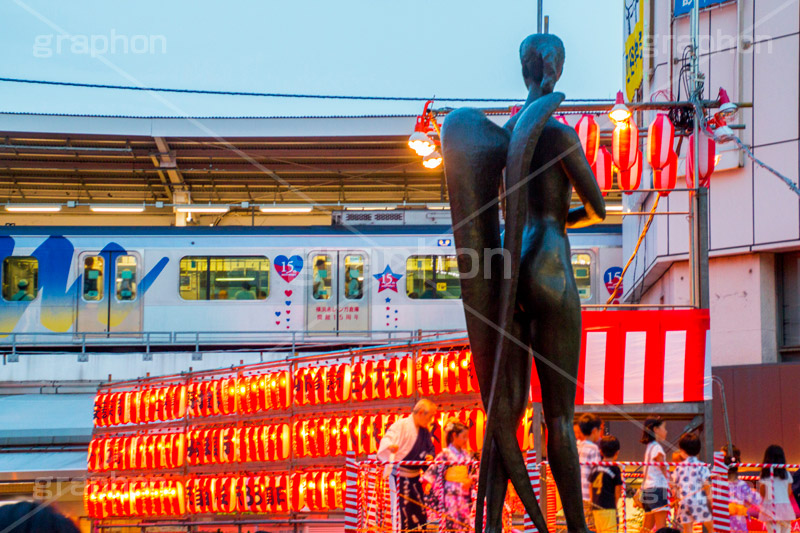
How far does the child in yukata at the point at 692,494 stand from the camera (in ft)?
23.4

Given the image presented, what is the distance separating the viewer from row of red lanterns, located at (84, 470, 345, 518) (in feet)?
37.2

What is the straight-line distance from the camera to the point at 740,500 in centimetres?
759

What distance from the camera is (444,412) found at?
11.0 metres

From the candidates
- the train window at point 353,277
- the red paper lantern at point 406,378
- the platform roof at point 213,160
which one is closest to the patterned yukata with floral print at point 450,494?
the red paper lantern at point 406,378

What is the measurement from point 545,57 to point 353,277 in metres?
14.7

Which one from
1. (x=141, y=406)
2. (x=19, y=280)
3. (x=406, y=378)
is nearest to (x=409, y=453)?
(x=406, y=378)

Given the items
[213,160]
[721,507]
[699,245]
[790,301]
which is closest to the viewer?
[721,507]

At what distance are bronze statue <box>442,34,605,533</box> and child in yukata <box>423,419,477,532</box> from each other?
3.33m

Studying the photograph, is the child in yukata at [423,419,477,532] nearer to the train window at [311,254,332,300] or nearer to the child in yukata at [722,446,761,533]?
the child in yukata at [722,446,761,533]

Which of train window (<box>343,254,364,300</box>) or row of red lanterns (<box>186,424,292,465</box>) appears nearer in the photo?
row of red lanterns (<box>186,424,292,465</box>)

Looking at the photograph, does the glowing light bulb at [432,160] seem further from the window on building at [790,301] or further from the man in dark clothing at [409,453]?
the window on building at [790,301]

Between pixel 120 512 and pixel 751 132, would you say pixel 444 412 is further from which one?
pixel 751 132

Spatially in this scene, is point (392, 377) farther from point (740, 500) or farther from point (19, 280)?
point (19, 280)

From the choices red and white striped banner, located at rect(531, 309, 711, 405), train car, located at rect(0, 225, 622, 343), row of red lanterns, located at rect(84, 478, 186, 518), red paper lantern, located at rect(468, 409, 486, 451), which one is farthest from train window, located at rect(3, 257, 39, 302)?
red and white striped banner, located at rect(531, 309, 711, 405)
